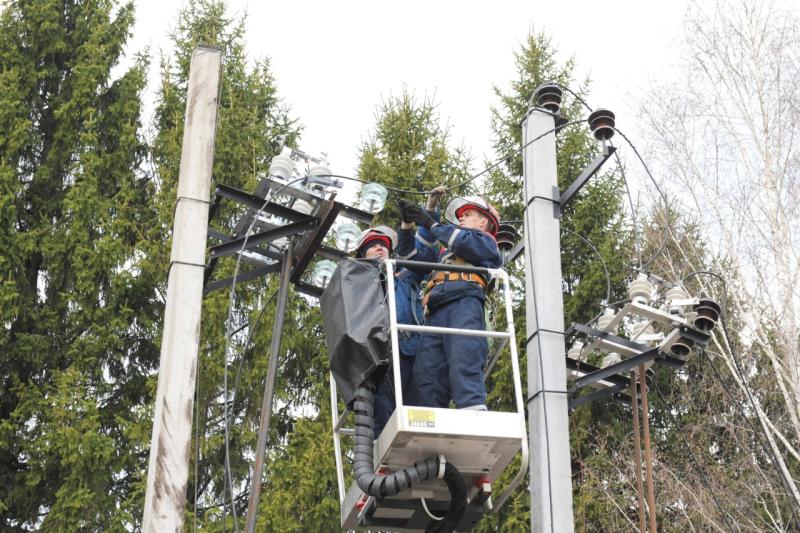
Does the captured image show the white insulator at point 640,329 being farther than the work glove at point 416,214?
Yes

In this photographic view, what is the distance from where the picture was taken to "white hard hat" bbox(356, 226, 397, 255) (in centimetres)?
768

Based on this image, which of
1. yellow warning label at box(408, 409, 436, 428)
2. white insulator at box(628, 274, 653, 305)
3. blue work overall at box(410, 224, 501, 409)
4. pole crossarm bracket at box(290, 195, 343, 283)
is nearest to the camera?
yellow warning label at box(408, 409, 436, 428)

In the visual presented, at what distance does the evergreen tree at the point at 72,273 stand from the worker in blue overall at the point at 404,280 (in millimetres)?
7815

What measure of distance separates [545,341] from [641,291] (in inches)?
55.8

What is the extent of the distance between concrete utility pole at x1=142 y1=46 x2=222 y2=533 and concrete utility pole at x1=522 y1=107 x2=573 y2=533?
204 centimetres

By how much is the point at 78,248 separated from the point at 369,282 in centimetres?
997

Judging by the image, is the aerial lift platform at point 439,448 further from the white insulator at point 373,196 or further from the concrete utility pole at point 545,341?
the white insulator at point 373,196

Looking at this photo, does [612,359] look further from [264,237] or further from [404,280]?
[264,237]

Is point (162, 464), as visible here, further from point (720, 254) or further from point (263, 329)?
point (720, 254)

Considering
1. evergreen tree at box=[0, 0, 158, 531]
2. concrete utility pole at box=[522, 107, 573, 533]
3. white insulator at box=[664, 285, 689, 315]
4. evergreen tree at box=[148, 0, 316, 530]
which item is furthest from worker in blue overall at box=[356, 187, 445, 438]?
evergreen tree at box=[0, 0, 158, 531]

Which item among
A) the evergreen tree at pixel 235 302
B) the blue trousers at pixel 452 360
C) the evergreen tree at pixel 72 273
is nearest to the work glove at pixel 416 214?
the blue trousers at pixel 452 360

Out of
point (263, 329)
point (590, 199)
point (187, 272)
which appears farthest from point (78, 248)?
point (187, 272)

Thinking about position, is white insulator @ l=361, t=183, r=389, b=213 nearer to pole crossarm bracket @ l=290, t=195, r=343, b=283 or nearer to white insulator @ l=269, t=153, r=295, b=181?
pole crossarm bracket @ l=290, t=195, r=343, b=283

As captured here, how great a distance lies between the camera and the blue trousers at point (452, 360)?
6535 mm
